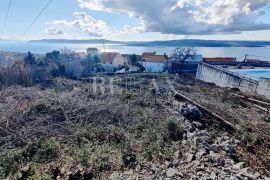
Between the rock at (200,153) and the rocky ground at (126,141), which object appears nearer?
A: the rocky ground at (126,141)

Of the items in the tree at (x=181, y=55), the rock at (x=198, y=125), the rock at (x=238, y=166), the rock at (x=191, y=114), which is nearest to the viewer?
the rock at (x=238, y=166)

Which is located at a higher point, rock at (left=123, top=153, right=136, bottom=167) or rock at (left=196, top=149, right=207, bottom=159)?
rock at (left=196, top=149, right=207, bottom=159)

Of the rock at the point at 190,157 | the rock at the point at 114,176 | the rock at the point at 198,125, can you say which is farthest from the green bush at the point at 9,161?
the rock at the point at 198,125

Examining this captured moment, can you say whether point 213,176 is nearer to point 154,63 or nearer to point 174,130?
point 174,130

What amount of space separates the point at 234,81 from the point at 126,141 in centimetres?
1560

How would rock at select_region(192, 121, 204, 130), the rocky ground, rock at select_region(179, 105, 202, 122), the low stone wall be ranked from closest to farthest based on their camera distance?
the rocky ground < rock at select_region(192, 121, 204, 130) < rock at select_region(179, 105, 202, 122) < the low stone wall

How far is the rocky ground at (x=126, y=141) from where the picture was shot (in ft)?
18.4

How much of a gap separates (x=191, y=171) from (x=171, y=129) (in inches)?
99.9

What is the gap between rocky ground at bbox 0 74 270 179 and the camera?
5617 mm

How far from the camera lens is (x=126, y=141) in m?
7.25

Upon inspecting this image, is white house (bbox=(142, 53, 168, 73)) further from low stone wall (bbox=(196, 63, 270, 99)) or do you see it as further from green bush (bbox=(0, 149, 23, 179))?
green bush (bbox=(0, 149, 23, 179))

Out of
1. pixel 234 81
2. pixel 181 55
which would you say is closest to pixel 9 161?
pixel 234 81

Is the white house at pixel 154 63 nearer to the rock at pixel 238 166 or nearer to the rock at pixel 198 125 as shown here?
the rock at pixel 198 125

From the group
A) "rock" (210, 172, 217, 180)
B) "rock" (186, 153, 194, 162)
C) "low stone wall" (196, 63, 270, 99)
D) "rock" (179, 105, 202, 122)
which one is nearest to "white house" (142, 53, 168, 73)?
"low stone wall" (196, 63, 270, 99)
